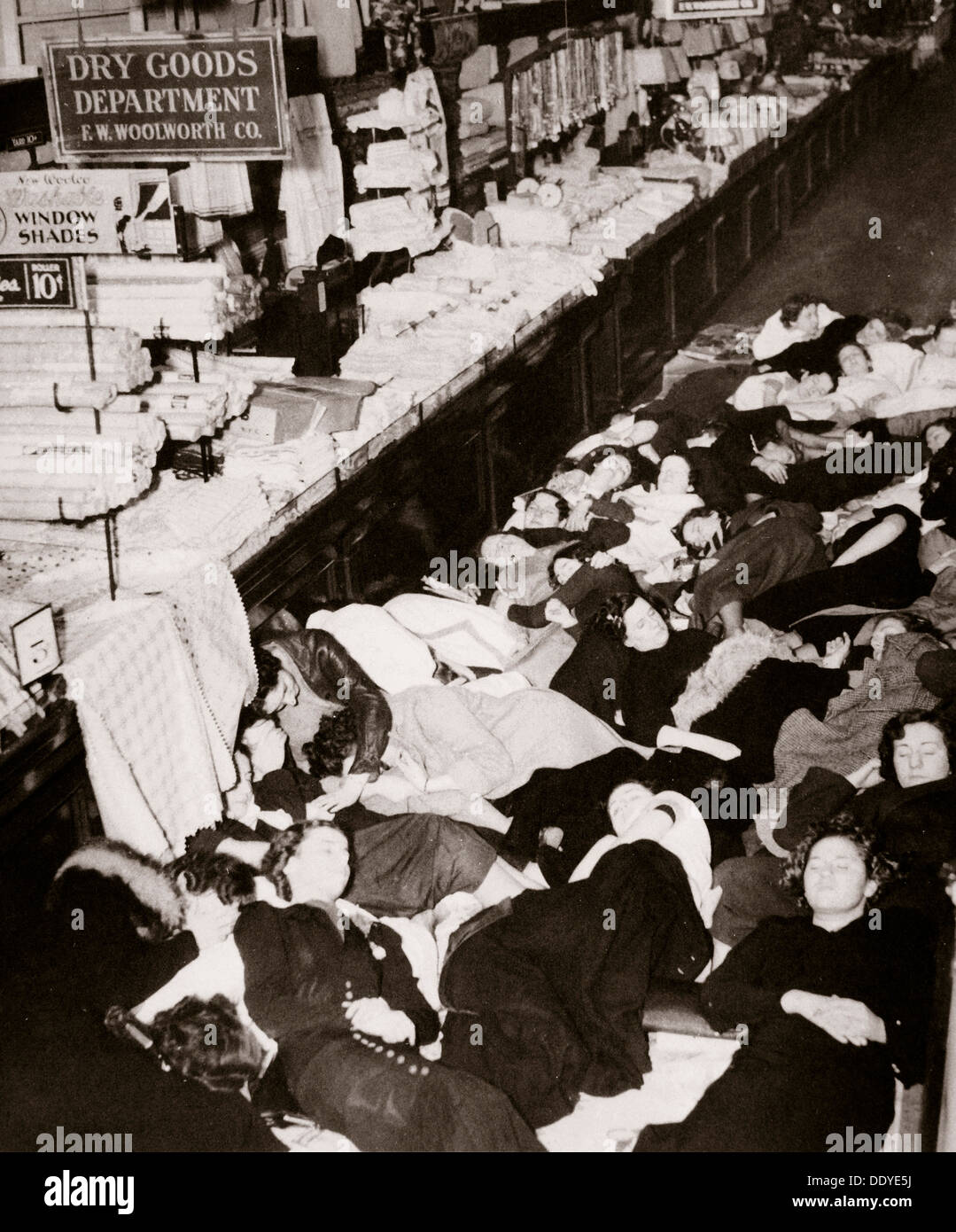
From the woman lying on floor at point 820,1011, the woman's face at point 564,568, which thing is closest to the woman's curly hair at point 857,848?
the woman lying on floor at point 820,1011

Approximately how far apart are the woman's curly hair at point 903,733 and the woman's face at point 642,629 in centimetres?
103

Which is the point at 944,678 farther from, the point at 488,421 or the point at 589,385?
the point at 589,385

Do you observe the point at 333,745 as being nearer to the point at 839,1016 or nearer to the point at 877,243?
the point at 839,1016

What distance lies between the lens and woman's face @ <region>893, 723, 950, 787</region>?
3.52 metres

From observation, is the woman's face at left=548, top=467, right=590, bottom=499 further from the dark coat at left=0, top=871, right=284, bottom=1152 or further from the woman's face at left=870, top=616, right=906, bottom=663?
the dark coat at left=0, top=871, right=284, bottom=1152

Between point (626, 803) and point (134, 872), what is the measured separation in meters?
1.48

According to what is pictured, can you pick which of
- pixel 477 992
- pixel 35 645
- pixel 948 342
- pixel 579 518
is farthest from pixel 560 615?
pixel 948 342

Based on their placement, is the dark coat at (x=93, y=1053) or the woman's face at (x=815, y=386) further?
the woman's face at (x=815, y=386)

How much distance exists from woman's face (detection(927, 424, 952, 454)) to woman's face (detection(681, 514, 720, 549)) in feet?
4.14

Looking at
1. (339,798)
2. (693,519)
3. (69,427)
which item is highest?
→ (69,427)

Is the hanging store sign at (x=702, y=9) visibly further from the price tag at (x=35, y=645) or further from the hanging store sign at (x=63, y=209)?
the price tag at (x=35, y=645)

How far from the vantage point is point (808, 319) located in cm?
786

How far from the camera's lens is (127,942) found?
10.6 ft

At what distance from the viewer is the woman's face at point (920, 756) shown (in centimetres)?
352
